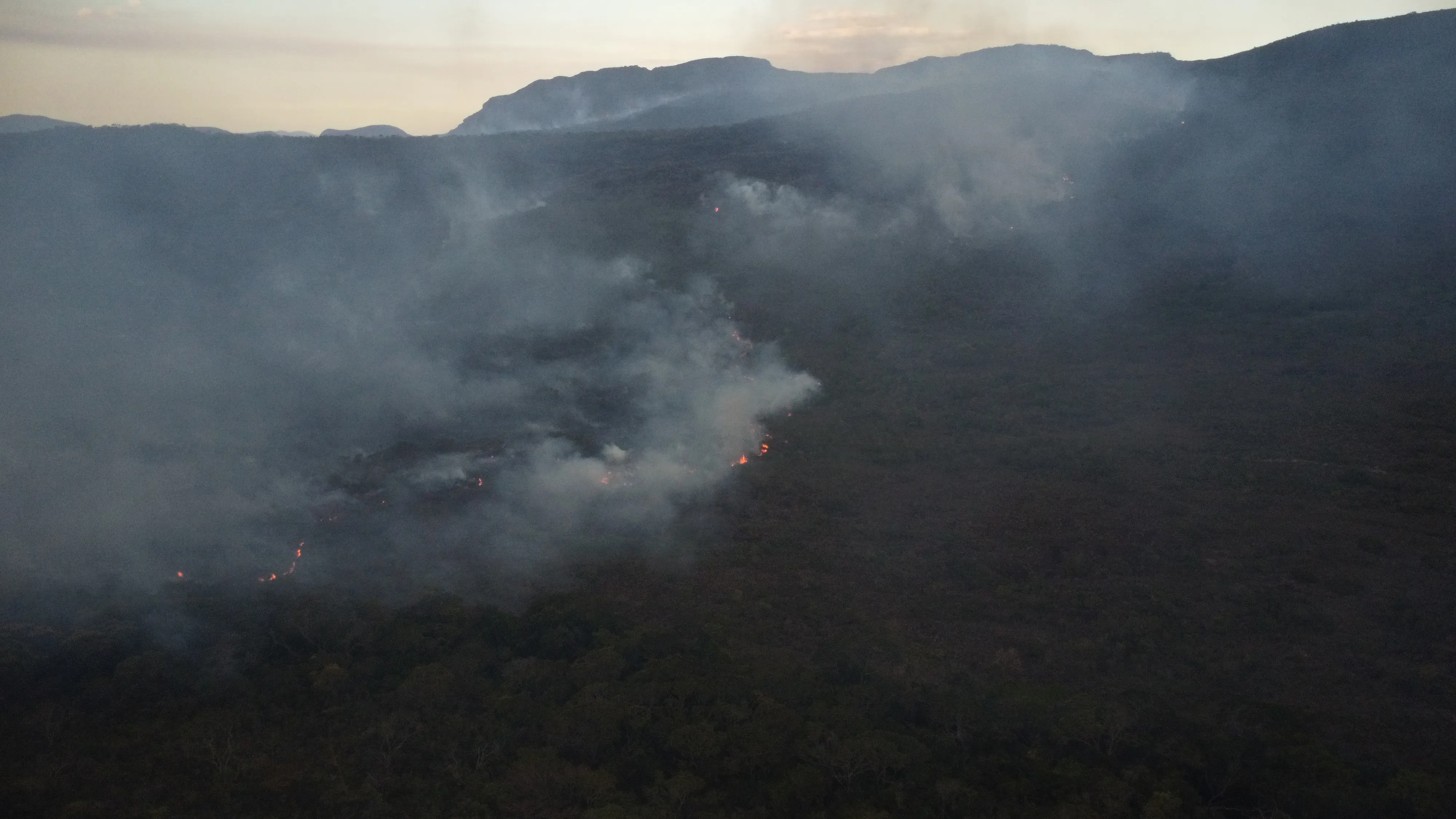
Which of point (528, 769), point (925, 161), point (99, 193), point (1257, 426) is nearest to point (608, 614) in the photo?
point (528, 769)

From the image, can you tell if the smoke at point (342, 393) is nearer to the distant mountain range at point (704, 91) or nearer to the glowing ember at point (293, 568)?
the glowing ember at point (293, 568)

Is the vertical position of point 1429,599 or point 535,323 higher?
point 535,323

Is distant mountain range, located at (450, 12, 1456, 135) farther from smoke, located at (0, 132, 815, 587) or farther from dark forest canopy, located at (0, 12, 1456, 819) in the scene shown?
smoke, located at (0, 132, 815, 587)

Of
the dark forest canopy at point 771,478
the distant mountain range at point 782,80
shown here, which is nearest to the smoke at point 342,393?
the dark forest canopy at point 771,478

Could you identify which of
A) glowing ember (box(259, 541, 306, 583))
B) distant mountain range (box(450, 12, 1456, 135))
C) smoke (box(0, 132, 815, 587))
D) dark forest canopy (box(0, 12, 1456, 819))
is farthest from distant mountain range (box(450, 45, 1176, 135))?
glowing ember (box(259, 541, 306, 583))

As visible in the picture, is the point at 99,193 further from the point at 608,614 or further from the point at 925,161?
the point at 608,614

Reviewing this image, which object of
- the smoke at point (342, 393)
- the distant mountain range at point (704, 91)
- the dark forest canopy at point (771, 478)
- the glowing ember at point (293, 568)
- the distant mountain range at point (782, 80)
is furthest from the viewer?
the distant mountain range at point (704, 91)
